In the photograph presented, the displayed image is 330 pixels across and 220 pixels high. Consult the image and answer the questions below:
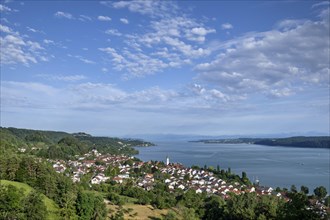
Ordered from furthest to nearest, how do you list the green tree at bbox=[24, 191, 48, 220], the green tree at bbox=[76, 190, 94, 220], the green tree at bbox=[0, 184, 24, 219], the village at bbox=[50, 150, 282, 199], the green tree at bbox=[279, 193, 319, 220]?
the village at bbox=[50, 150, 282, 199] → the green tree at bbox=[76, 190, 94, 220] → the green tree at bbox=[24, 191, 48, 220] → the green tree at bbox=[0, 184, 24, 219] → the green tree at bbox=[279, 193, 319, 220]

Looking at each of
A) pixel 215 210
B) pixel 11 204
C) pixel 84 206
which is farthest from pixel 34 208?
pixel 215 210

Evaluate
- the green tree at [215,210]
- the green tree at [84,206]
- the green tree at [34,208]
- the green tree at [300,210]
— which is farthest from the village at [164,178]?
the green tree at [300,210]

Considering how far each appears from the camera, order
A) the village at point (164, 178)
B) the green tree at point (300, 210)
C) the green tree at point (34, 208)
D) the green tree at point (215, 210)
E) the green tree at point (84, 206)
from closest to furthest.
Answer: the green tree at point (300, 210), the green tree at point (34, 208), the green tree at point (84, 206), the green tree at point (215, 210), the village at point (164, 178)

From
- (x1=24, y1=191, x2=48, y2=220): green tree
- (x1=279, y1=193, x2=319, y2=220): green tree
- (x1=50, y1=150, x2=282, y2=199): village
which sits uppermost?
(x1=279, y1=193, x2=319, y2=220): green tree

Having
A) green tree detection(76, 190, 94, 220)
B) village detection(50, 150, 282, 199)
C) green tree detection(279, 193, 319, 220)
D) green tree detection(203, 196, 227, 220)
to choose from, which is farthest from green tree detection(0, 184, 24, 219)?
village detection(50, 150, 282, 199)

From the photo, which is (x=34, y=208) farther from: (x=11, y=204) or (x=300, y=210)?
(x=300, y=210)

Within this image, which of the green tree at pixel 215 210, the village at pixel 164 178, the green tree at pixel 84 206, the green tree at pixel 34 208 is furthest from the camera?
the village at pixel 164 178

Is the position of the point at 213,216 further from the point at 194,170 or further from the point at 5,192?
the point at 194,170

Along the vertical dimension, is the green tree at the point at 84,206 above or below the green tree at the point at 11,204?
below

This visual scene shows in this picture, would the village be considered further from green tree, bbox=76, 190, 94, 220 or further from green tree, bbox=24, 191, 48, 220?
green tree, bbox=24, 191, 48, 220

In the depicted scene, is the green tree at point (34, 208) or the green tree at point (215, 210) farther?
the green tree at point (215, 210)

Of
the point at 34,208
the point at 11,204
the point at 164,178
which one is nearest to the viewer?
the point at 11,204

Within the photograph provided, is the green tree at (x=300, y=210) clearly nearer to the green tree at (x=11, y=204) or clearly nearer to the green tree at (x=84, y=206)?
the green tree at (x=11, y=204)
